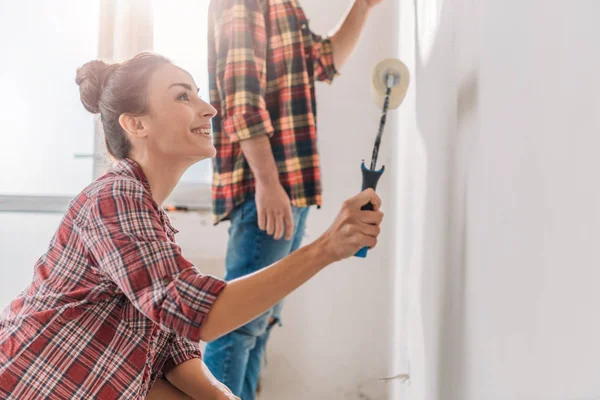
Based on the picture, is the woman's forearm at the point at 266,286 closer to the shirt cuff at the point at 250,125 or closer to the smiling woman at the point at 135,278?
the smiling woman at the point at 135,278

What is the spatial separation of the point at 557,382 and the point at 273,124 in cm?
100

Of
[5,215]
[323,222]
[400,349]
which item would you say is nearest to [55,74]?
[5,215]

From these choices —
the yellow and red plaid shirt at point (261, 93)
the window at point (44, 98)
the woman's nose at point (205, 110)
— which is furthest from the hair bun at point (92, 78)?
the window at point (44, 98)

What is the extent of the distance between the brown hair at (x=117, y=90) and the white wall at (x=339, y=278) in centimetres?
97

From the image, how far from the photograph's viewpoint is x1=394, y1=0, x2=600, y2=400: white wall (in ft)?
1.09

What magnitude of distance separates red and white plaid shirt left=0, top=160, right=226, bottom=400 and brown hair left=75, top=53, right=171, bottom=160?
0.11m

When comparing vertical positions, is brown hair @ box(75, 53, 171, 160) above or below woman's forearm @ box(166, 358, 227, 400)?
above

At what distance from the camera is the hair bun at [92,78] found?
1009 mm

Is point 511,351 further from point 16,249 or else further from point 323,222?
point 16,249

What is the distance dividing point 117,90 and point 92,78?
0.06 metres

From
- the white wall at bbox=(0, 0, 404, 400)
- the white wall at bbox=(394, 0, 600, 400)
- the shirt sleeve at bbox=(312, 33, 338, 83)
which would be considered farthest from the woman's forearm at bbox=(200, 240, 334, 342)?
the white wall at bbox=(0, 0, 404, 400)

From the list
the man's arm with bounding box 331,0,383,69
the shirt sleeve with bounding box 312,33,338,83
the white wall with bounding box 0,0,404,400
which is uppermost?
the man's arm with bounding box 331,0,383,69

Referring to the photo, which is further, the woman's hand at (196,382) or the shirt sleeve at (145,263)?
the woman's hand at (196,382)

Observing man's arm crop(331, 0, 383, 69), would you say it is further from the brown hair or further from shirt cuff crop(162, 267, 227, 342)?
shirt cuff crop(162, 267, 227, 342)
